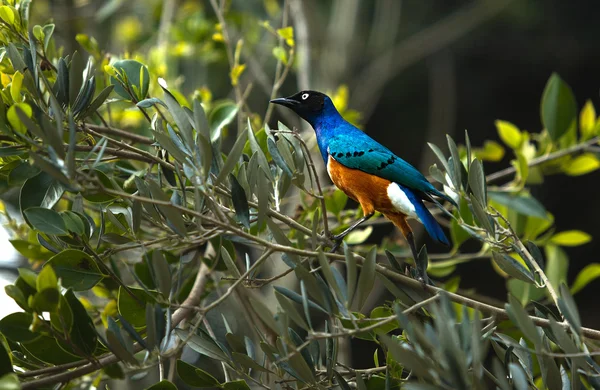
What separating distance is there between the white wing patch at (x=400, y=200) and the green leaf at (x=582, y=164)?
899 mm

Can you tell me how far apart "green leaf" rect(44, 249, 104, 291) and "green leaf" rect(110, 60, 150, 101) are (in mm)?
409

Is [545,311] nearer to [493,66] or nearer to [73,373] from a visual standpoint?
[73,373]

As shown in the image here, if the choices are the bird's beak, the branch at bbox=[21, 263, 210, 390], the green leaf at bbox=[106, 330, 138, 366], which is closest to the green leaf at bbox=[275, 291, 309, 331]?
the branch at bbox=[21, 263, 210, 390]

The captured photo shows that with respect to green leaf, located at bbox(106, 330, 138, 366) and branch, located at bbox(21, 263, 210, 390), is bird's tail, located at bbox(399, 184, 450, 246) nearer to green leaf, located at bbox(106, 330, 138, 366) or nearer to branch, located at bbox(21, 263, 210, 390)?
branch, located at bbox(21, 263, 210, 390)

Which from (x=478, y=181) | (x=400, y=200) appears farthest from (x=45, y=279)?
(x=400, y=200)

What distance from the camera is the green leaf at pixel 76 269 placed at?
1345 millimetres

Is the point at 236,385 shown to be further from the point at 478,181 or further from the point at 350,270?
the point at 478,181

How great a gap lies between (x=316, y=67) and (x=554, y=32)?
4366 millimetres

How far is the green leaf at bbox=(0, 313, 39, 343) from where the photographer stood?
118cm

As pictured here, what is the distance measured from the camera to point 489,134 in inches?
298

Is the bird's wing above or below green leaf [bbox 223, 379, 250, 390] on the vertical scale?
above

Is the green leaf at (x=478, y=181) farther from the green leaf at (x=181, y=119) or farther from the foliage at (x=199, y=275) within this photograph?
the green leaf at (x=181, y=119)

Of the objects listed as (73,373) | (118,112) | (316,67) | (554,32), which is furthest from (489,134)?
(73,373)

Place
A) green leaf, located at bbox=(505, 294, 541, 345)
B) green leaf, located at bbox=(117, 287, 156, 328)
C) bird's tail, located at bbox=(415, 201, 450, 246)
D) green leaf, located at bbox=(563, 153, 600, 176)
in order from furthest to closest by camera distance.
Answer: green leaf, located at bbox=(563, 153, 600, 176)
bird's tail, located at bbox=(415, 201, 450, 246)
green leaf, located at bbox=(117, 287, 156, 328)
green leaf, located at bbox=(505, 294, 541, 345)
